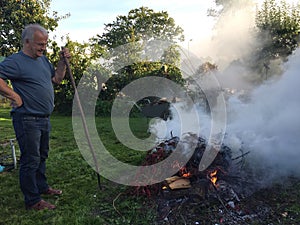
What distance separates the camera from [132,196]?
3.01 metres

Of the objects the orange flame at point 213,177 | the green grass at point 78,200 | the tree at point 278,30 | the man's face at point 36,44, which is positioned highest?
the tree at point 278,30

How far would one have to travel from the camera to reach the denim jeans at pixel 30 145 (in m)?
2.61

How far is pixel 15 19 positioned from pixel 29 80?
1064 cm

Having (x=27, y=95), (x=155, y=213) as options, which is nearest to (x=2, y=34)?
(x=27, y=95)

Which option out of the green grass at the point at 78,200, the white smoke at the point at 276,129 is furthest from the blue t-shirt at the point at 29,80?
the white smoke at the point at 276,129

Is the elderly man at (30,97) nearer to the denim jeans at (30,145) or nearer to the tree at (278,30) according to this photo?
the denim jeans at (30,145)

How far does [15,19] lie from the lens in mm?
11469

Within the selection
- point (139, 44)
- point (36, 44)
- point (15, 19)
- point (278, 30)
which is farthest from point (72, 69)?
point (36, 44)

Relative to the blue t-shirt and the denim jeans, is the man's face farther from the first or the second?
the denim jeans

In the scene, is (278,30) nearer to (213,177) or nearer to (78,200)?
(213,177)

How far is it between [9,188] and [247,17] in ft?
30.6

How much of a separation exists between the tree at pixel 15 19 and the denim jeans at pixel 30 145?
10429mm

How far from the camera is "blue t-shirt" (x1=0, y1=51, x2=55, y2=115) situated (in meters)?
2.47

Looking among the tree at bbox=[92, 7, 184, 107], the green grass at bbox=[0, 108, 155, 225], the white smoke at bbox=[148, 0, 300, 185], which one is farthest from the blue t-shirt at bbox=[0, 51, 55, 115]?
the tree at bbox=[92, 7, 184, 107]
